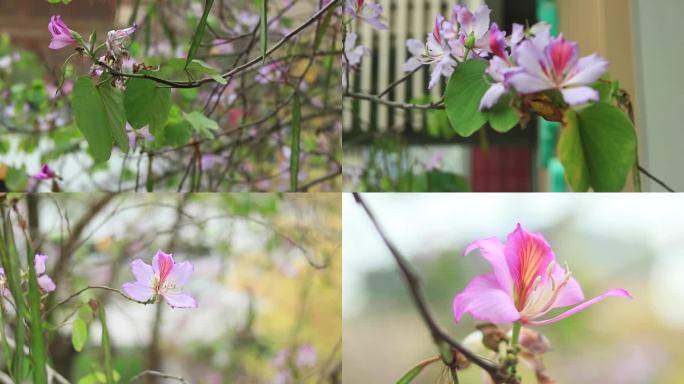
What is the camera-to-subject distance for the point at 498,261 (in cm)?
33

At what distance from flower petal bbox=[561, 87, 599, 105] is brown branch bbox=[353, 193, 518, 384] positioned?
0.48 feet

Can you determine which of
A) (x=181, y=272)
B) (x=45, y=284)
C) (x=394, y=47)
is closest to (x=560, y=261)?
(x=181, y=272)

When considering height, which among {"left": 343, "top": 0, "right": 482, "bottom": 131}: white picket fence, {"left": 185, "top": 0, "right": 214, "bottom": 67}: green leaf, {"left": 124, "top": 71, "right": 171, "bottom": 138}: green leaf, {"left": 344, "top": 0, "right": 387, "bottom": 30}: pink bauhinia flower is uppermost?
{"left": 343, "top": 0, "right": 482, "bottom": 131}: white picket fence

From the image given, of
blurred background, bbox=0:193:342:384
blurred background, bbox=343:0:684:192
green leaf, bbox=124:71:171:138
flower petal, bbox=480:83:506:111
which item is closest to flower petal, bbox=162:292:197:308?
green leaf, bbox=124:71:171:138

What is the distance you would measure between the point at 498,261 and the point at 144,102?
0.70ft

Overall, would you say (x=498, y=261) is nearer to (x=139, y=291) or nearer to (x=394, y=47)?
(x=139, y=291)

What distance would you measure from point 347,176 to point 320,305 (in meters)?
0.29

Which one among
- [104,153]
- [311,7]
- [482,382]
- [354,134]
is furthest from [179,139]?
[354,134]

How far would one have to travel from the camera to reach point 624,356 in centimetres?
37

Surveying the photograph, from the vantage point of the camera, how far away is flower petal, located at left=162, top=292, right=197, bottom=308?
1.24 feet

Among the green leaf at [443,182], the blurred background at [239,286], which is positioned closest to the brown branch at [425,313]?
the green leaf at [443,182]

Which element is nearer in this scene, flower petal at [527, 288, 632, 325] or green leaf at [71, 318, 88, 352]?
flower petal at [527, 288, 632, 325]

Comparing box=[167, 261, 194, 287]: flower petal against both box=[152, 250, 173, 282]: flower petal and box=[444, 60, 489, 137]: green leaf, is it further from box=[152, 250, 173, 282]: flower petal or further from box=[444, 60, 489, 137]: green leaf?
box=[444, 60, 489, 137]: green leaf

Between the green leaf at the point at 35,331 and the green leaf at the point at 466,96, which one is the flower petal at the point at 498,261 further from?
the green leaf at the point at 35,331
